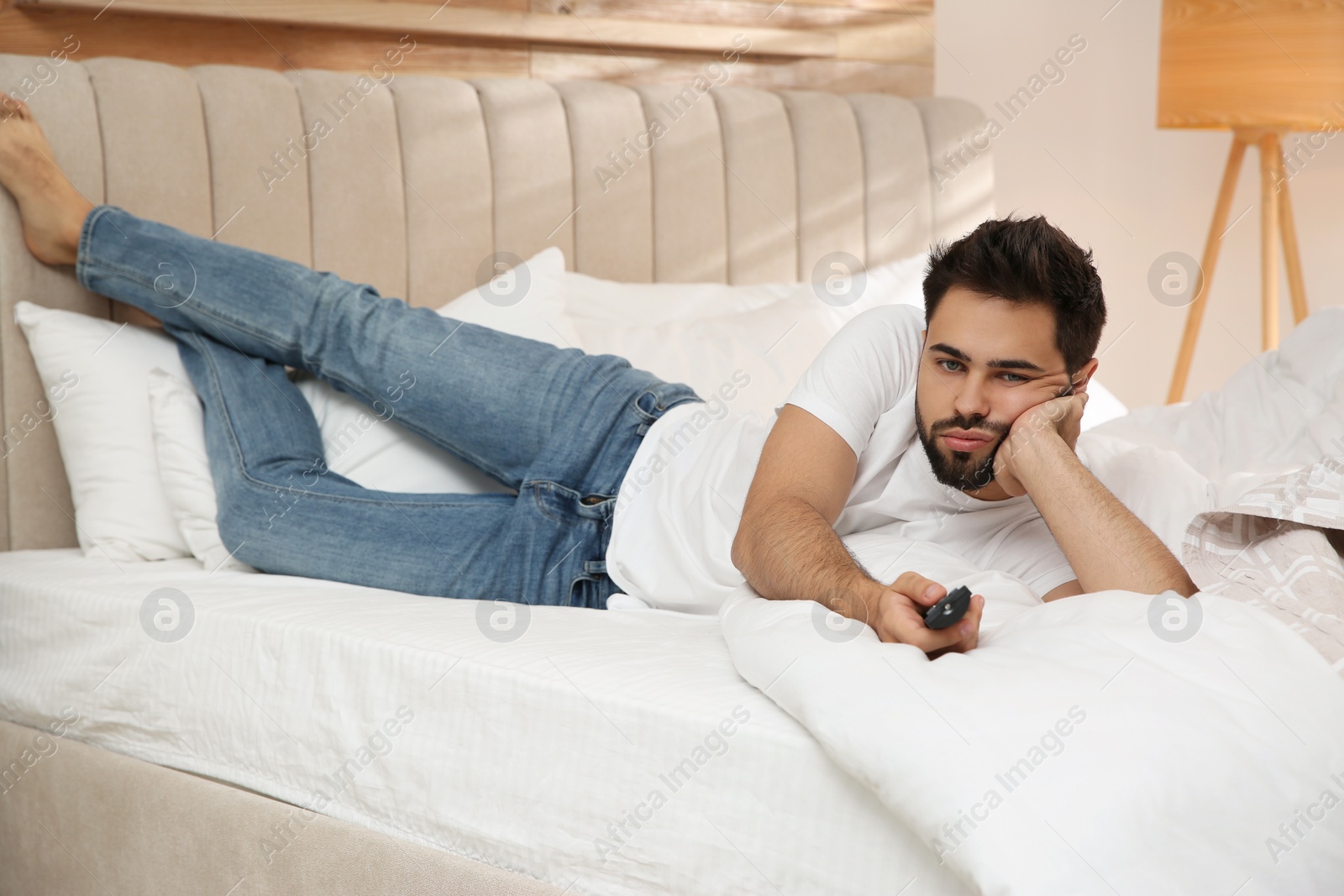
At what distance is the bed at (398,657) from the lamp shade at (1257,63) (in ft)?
2.93

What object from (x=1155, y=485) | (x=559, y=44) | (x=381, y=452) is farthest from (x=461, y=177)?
(x=1155, y=485)

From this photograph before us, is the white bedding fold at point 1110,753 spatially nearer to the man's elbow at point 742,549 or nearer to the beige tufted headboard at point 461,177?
the man's elbow at point 742,549

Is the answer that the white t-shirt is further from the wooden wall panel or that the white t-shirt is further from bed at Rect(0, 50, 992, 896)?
the wooden wall panel

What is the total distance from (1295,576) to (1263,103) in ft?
6.10

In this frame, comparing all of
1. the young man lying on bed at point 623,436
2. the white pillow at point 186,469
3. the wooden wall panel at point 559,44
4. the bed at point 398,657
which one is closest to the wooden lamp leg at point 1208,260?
the wooden wall panel at point 559,44

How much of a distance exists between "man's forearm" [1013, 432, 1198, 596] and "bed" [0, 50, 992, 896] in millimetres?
361

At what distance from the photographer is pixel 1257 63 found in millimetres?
2418

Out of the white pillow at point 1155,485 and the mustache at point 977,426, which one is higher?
the mustache at point 977,426

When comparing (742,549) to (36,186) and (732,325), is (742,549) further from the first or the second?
(36,186)

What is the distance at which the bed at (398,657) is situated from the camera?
913 millimetres

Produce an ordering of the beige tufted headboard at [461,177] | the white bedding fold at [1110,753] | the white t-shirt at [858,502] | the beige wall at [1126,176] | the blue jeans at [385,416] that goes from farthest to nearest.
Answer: the beige wall at [1126,176] → the beige tufted headboard at [461,177] → the blue jeans at [385,416] → the white t-shirt at [858,502] → the white bedding fold at [1110,753]

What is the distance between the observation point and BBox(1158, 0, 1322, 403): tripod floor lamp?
2375 mm

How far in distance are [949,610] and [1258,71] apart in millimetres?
2082

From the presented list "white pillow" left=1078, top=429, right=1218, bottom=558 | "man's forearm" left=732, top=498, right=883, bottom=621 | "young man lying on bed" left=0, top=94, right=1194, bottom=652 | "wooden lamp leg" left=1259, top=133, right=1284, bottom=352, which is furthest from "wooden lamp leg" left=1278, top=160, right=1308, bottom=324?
"man's forearm" left=732, top=498, right=883, bottom=621
